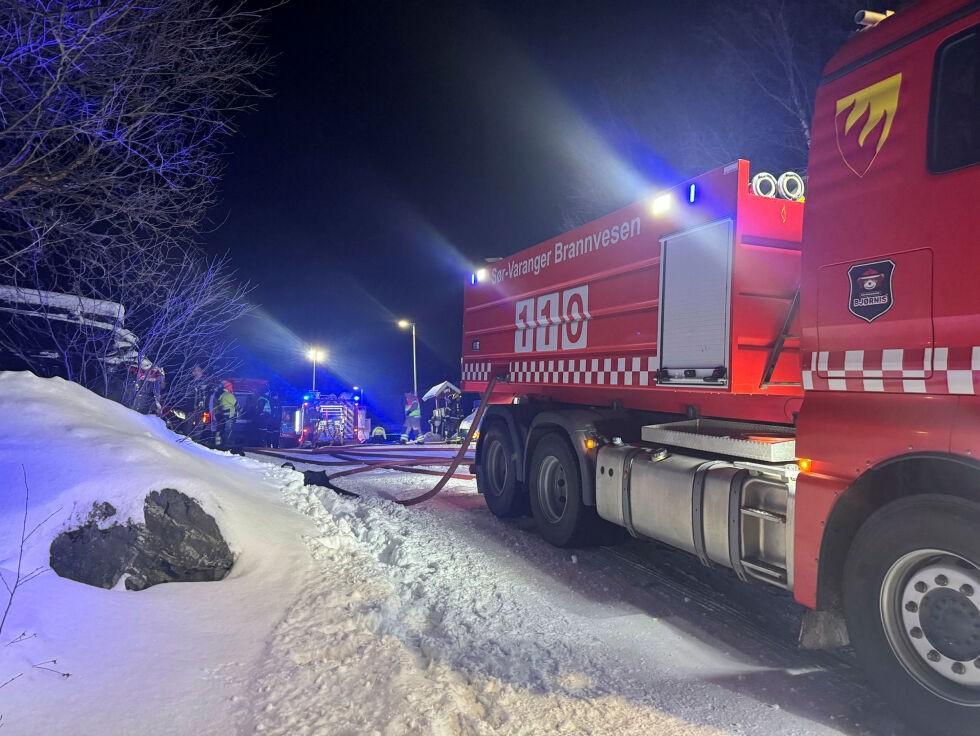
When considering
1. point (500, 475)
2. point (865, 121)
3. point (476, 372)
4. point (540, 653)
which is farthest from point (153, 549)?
point (476, 372)

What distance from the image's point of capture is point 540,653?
3.75m

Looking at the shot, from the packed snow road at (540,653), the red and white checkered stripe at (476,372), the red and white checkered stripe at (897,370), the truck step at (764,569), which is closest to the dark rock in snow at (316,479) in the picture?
the red and white checkered stripe at (476,372)

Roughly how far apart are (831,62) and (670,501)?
302 centimetres

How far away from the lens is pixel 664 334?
496 cm

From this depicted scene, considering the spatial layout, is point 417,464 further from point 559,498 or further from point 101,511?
point 101,511

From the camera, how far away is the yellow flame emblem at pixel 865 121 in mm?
3066

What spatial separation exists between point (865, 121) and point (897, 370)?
4.38ft

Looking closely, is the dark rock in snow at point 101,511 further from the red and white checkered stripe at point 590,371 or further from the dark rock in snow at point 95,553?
the red and white checkered stripe at point 590,371

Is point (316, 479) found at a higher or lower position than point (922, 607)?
lower

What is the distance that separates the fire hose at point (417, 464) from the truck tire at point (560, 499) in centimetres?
181

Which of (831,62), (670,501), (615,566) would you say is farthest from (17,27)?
(615,566)

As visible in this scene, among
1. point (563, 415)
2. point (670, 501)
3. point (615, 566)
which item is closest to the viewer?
point (670, 501)

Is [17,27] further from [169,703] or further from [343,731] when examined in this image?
[343,731]

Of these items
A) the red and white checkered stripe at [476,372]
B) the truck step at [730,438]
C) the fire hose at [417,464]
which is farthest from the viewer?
the red and white checkered stripe at [476,372]
